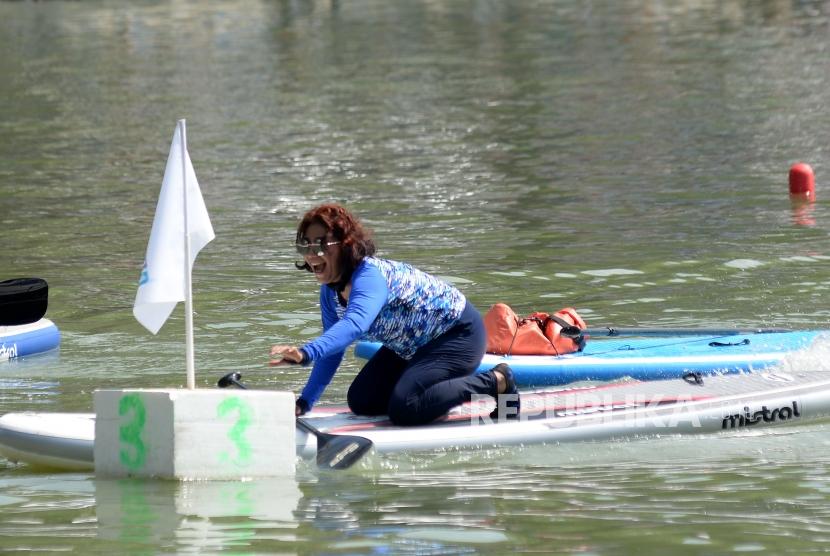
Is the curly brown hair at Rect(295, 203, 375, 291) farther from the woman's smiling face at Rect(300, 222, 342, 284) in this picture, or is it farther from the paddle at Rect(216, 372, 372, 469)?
the paddle at Rect(216, 372, 372, 469)

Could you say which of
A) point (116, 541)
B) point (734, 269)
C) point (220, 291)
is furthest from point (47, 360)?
point (734, 269)

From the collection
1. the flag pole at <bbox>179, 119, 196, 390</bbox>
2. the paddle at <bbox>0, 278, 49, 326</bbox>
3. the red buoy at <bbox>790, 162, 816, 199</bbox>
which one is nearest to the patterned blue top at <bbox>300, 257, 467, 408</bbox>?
the flag pole at <bbox>179, 119, 196, 390</bbox>

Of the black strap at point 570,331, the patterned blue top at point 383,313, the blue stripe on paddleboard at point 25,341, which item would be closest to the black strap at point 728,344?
the black strap at point 570,331

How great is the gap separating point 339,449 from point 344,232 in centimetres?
113

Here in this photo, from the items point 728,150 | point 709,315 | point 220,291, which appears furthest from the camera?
point 728,150

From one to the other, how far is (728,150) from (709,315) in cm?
970

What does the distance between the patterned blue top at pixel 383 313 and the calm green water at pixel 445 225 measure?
656 mm

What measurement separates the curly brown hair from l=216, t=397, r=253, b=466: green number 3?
2.64 feet

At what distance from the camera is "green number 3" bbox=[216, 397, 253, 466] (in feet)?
24.0

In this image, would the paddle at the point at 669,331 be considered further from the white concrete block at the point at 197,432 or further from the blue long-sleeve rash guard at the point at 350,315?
the white concrete block at the point at 197,432

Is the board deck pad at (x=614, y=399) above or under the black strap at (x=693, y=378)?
under

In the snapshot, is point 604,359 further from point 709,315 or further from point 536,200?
point 536,200

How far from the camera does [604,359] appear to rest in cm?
989

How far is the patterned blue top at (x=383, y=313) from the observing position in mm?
7473
